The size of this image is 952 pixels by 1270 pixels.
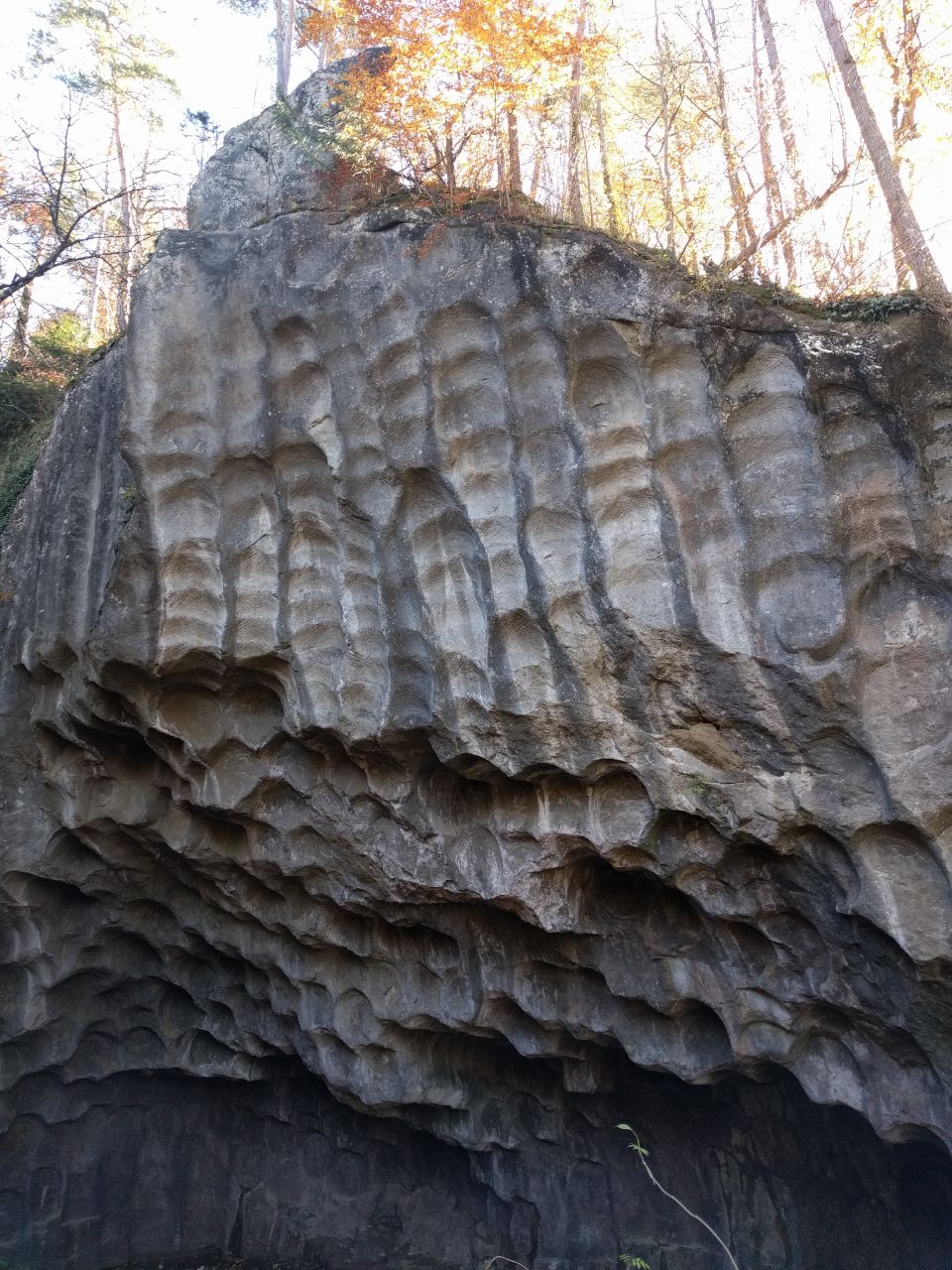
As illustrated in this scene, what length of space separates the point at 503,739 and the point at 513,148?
4534 mm

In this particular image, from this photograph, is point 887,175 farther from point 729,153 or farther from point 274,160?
point 274,160

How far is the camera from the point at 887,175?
7387mm

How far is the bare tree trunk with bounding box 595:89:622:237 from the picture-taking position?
22.6ft

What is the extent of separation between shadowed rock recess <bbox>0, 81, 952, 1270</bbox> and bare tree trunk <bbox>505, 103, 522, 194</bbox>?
1459mm

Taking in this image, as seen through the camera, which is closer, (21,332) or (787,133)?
(787,133)

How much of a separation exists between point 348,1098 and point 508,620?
14.4 ft

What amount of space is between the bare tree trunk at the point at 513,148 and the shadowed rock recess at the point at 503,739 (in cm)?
146

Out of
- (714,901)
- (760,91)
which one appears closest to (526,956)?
(714,901)

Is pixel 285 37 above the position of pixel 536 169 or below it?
above

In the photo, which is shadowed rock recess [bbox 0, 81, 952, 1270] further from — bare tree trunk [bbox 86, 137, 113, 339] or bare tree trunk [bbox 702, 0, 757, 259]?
bare tree trunk [bbox 86, 137, 113, 339]

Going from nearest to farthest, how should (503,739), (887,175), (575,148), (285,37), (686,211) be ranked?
1. (503,739)
2. (887,175)
3. (575,148)
4. (686,211)
5. (285,37)

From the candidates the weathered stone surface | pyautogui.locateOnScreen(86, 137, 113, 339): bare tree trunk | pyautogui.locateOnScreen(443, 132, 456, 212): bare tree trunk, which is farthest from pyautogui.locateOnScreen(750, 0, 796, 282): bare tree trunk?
pyautogui.locateOnScreen(86, 137, 113, 339): bare tree trunk

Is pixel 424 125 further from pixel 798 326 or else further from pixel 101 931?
pixel 101 931

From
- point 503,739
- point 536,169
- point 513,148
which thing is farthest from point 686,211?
point 503,739
